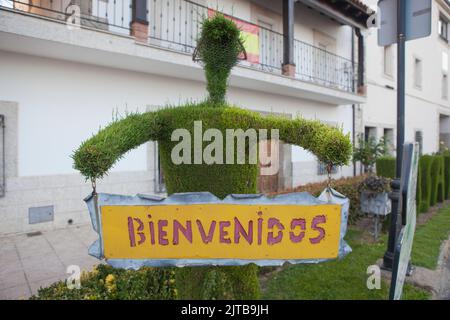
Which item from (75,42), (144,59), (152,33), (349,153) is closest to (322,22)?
(152,33)

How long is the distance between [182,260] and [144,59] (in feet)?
15.0

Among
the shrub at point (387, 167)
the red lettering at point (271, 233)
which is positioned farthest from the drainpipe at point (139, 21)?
the shrub at point (387, 167)

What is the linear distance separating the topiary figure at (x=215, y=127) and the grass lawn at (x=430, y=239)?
3.24 meters

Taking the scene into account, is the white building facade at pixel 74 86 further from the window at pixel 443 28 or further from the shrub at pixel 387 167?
the window at pixel 443 28

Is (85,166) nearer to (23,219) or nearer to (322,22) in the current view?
(23,219)

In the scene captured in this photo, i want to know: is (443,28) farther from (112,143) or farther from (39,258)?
(39,258)

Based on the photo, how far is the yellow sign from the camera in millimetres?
1762

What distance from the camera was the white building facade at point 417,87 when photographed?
12.6 meters

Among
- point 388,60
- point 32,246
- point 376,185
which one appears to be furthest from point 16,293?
point 388,60

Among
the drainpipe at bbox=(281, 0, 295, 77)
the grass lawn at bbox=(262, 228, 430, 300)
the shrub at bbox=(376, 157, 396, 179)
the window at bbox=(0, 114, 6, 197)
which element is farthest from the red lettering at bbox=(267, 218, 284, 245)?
the drainpipe at bbox=(281, 0, 295, 77)

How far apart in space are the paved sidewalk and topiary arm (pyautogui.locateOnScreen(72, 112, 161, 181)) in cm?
222

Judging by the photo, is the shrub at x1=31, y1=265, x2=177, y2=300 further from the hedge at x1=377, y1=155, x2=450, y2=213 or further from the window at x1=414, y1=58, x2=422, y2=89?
the window at x1=414, y1=58, x2=422, y2=89

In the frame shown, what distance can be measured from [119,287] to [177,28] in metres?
6.16

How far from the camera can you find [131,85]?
6.13m
